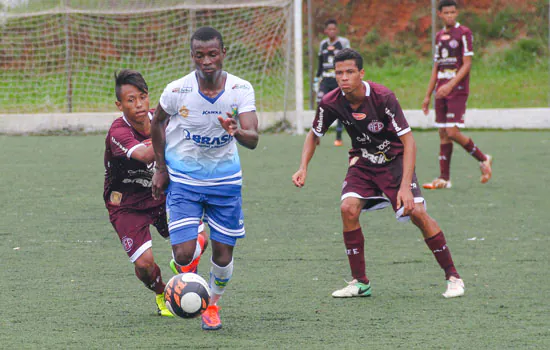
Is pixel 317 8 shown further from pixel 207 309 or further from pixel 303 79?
pixel 207 309

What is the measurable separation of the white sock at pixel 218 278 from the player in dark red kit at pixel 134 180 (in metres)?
0.28

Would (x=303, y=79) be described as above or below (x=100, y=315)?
below

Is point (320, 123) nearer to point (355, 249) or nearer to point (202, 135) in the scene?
point (355, 249)

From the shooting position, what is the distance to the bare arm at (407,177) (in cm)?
530

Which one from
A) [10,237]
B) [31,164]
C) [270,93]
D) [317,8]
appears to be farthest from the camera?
[317,8]

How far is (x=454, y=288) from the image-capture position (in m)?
5.39

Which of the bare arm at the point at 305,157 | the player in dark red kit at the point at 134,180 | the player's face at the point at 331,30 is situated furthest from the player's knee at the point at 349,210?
the player's face at the point at 331,30

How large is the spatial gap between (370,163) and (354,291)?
828 millimetres

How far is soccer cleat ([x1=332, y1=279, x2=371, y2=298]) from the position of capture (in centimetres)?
545

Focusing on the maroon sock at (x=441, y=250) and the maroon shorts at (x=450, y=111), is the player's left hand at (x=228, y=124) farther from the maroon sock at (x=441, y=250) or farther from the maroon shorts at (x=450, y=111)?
the maroon shorts at (x=450, y=111)

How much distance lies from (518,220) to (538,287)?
262 cm

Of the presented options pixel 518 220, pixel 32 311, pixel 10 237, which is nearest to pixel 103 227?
pixel 10 237

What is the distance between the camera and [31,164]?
12367 millimetres

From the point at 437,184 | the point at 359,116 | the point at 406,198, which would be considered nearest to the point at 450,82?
the point at 437,184
